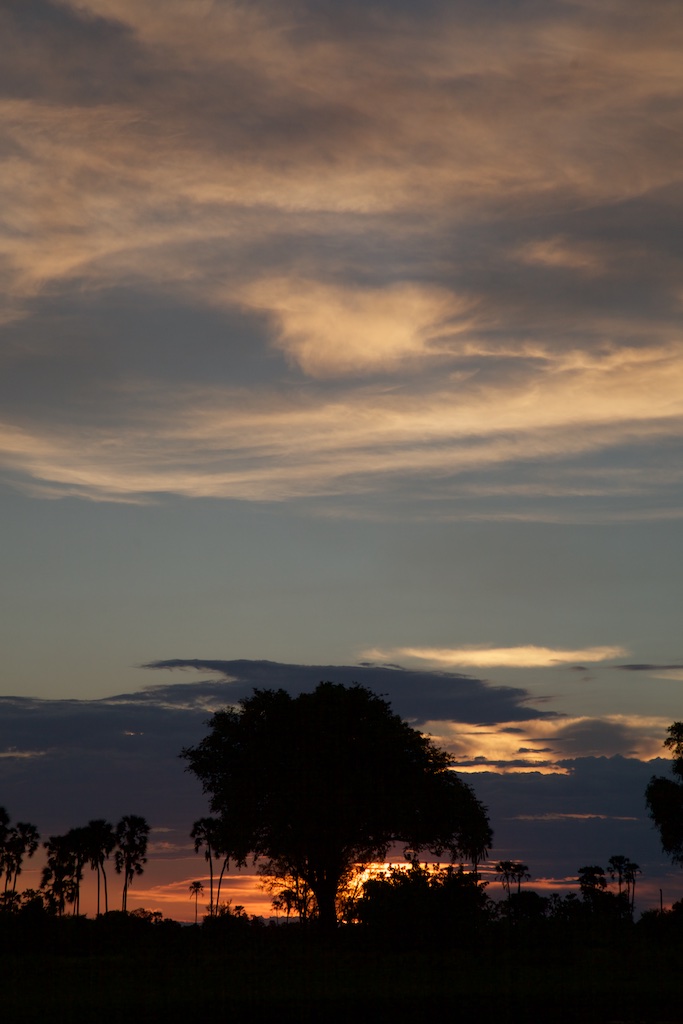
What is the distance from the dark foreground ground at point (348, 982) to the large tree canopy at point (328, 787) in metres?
5.87

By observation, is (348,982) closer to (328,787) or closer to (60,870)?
(328,787)

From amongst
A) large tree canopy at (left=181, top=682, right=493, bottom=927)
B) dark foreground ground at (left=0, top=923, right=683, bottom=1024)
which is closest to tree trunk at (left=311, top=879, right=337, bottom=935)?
large tree canopy at (left=181, top=682, right=493, bottom=927)

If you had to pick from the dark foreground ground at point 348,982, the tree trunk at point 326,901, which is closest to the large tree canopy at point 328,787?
the tree trunk at point 326,901

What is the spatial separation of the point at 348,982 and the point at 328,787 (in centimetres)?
2193

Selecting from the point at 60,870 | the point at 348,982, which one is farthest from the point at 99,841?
the point at 348,982

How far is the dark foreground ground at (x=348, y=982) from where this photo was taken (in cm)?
2819

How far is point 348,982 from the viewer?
34312 mm

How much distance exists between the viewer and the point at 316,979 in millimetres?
35375

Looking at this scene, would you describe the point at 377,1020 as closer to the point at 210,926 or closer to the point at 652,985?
the point at 652,985

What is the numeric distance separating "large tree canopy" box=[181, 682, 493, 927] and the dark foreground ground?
5.87 m

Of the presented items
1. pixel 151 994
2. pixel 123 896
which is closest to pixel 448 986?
pixel 151 994

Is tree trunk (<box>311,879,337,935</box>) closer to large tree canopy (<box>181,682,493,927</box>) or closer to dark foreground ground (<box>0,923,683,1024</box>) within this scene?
large tree canopy (<box>181,682,493,927</box>)

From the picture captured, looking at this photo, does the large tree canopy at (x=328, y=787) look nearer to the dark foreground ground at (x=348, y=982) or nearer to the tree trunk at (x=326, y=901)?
the tree trunk at (x=326, y=901)

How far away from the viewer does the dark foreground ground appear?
92.5ft
